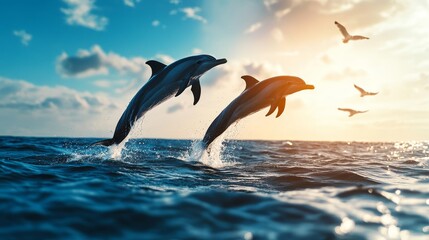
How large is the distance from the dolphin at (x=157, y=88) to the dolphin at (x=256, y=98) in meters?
1.48

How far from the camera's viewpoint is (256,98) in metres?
11.8

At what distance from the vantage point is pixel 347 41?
18875 mm

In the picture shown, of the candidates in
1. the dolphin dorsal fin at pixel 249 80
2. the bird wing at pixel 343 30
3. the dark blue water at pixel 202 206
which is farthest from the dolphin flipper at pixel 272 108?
the bird wing at pixel 343 30

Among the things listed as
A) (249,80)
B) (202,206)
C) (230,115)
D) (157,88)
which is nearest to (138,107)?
(157,88)

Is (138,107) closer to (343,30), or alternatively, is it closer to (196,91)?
(196,91)

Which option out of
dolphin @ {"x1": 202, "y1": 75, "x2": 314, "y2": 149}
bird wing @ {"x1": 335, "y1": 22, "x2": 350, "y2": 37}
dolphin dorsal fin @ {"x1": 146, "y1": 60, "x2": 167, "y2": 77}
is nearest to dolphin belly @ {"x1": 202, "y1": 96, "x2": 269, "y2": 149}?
dolphin @ {"x1": 202, "y1": 75, "x2": 314, "y2": 149}

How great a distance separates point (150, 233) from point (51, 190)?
311 centimetres

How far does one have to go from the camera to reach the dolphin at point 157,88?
1160 cm

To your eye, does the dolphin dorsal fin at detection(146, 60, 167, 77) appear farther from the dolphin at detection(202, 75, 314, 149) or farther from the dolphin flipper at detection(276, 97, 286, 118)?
the dolphin flipper at detection(276, 97, 286, 118)

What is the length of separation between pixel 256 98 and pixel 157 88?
2.89 metres

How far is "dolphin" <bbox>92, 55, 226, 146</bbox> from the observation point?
11602 mm

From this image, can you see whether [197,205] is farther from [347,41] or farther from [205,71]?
[347,41]

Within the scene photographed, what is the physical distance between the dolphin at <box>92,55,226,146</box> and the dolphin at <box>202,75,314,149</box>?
1477mm

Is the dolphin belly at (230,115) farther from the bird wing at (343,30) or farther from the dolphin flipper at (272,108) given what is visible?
the bird wing at (343,30)
